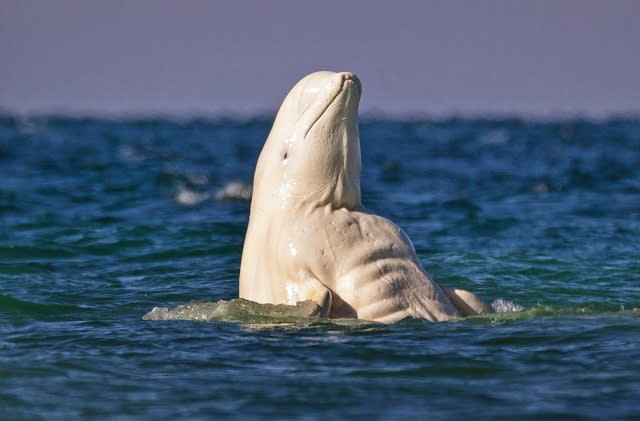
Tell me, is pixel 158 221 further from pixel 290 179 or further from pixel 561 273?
pixel 290 179

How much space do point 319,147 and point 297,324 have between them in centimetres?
133

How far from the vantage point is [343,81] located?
29.8 ft

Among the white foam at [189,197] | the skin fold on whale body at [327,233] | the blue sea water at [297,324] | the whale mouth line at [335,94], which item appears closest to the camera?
the blue sea water at [297,324]

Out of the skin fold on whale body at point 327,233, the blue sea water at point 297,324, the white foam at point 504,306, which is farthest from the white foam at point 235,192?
the skin fold on whale body at point 327,233

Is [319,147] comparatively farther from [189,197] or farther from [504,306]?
[189,197]

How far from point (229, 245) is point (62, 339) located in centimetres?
640

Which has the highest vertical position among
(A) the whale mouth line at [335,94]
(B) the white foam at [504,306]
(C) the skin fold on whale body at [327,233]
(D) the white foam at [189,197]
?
(A) the whale mouth line at [335,94]

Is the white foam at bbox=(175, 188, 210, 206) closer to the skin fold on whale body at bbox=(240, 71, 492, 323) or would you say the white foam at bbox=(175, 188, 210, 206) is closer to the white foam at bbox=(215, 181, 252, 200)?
the white foam at bbox=(215, 181, 252, 200)

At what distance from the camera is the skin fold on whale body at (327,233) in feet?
29.2

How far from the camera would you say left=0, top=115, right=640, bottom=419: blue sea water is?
7164 millimetres

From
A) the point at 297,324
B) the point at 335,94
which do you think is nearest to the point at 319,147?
the point at 335,94

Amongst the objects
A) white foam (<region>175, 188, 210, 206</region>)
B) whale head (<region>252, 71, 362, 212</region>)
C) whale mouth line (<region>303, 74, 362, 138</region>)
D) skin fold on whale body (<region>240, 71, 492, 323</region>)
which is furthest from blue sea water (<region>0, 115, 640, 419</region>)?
whale mouth line (<region>303, 74, 362, 138</region>)

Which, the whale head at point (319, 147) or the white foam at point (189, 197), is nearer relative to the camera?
the whale head at point (319, 147)

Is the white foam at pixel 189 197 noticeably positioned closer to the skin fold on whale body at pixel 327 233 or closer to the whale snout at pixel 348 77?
the skin fold on whale body at pixel 327 233
